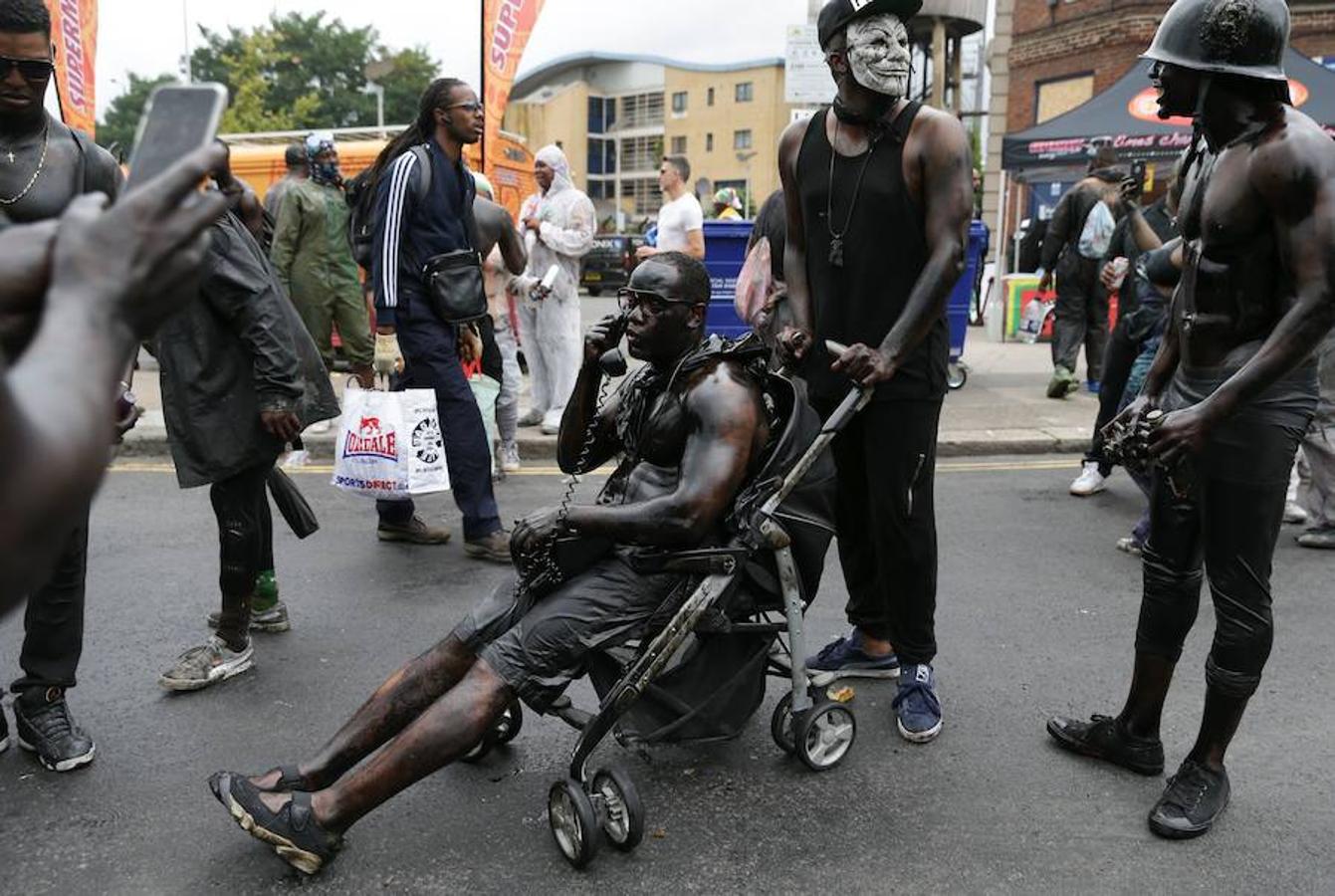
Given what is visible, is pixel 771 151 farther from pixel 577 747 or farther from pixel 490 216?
pixel 577 747

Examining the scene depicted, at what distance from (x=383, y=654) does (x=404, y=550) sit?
1.39 m

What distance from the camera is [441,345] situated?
5188 mm

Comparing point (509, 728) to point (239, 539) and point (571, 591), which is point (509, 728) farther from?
point (239, 539)

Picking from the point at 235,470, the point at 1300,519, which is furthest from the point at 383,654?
the point at 1300,519

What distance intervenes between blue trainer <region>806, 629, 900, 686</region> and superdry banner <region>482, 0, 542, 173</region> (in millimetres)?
7447

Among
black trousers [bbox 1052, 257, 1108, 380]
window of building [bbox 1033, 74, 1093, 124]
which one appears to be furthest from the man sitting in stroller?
window of building [bbox 1033, 74, 1093, 124]

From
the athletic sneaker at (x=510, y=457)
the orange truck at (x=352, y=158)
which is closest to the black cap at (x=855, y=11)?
the athletic sneaker at (x=510, y=457)

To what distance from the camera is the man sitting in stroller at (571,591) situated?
8.50 ft

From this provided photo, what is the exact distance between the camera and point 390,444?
489 centimetres

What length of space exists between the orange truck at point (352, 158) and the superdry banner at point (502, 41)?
0.89 m

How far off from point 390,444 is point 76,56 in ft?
25.9

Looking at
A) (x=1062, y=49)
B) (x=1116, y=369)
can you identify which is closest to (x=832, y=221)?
(x=1116, y=369)

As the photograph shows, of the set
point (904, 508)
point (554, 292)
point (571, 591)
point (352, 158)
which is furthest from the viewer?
point (352, 158)

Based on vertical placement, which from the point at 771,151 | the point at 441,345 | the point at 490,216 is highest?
the point at 771,151
